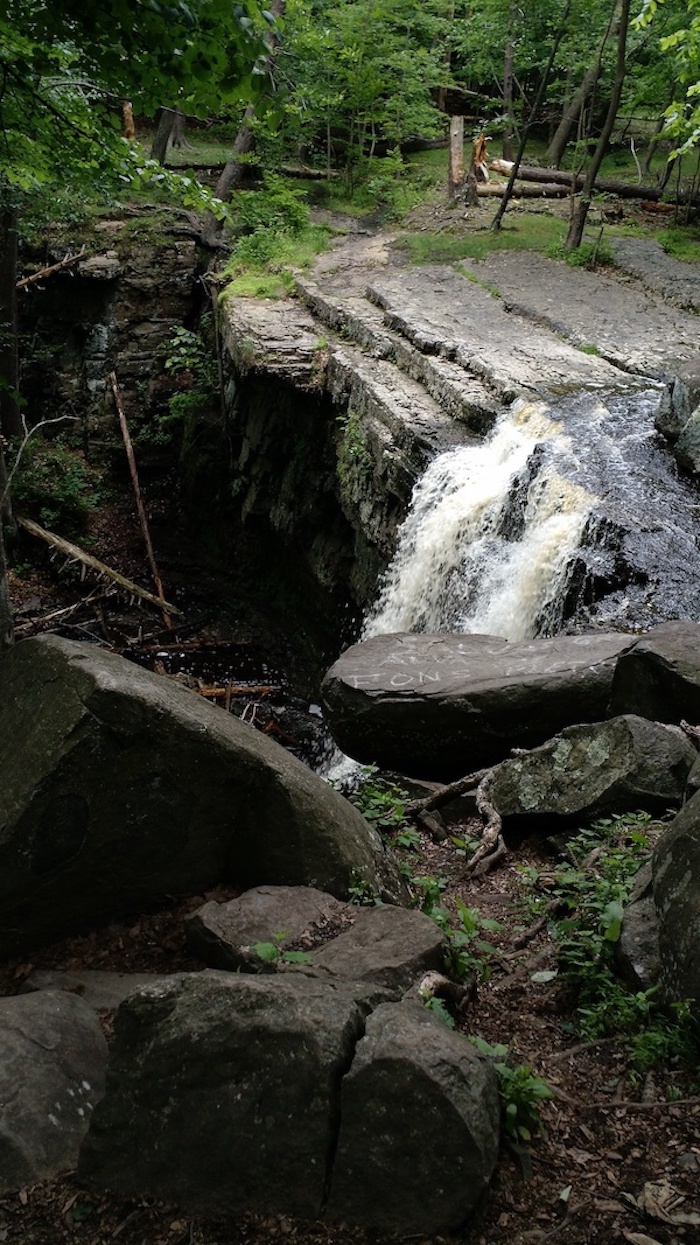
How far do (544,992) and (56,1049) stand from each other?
2067 millimetres

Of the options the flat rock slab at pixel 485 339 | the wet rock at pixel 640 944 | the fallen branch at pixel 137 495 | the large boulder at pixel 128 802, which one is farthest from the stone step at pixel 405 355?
the wet rock at pixel 640 944

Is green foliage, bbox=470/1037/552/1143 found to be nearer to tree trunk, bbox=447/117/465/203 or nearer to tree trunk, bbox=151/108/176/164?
tree trunk, bbox=151/108/176/164

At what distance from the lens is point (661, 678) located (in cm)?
634

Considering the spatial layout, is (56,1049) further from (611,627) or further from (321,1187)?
(611,627)

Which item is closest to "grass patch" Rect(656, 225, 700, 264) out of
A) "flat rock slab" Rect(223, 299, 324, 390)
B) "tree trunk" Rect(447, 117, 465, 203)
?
"tree trunk" Rect(447, 117, 465, 203)

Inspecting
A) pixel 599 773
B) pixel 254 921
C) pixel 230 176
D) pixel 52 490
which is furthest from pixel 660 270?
pixel 254 921

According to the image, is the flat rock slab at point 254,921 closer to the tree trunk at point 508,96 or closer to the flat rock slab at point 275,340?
the flat rock slab at point 275,340

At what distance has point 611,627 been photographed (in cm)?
780

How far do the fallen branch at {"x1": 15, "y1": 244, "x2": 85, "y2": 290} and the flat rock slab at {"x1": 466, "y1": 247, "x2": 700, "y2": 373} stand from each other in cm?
792

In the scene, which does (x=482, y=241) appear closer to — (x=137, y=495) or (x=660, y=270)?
(x=660, y=270)

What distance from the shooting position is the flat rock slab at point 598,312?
12.8m

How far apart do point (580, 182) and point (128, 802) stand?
2290 centimetres

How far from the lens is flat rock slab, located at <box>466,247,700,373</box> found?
1283 cm

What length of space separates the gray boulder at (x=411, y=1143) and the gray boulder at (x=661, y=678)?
399cm
